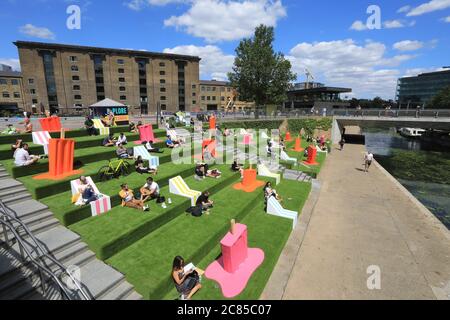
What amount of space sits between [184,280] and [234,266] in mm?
1719

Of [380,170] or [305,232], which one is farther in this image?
[380,170]

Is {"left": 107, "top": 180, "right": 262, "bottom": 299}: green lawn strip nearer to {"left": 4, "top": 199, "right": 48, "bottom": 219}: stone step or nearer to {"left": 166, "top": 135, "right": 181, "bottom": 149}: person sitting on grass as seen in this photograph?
{"left": 4, "top": 199, "right": 48, "bottom": 219}: stone step

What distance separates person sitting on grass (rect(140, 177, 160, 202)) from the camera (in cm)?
1083

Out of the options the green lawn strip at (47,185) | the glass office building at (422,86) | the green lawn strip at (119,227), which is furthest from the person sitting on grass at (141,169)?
the glass office building at (422,86)

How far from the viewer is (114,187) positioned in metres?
11.4

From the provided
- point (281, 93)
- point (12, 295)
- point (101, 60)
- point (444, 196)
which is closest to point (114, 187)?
point (12, 295)

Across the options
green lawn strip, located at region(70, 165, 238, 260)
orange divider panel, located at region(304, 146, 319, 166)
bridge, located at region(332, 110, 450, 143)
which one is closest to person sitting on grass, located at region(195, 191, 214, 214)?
green lawn strip, located at region(70, 165, 238, 260)

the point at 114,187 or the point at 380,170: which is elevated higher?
the point at 114,187

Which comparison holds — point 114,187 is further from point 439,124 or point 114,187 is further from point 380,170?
point 439,124

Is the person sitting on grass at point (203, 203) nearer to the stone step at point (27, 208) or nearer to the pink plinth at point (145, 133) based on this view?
the stone step at point (27, 208)

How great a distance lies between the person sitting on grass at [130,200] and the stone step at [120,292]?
3.59m

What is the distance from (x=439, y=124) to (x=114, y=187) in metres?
41.5

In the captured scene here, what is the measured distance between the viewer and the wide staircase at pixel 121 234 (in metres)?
6.81

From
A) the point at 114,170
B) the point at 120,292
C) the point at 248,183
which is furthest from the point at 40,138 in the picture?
the point at 248,183
